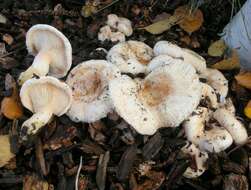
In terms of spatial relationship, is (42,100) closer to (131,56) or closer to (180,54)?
(131,56)

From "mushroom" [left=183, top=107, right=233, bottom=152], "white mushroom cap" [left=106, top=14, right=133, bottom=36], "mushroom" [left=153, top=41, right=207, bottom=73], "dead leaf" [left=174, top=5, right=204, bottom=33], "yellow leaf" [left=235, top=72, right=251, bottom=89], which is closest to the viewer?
"mushroom" [left=183, top=107, right=233, bottom=152]

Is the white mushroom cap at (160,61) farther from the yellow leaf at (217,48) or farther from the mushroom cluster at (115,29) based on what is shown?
the yellow leaf at (217,48)

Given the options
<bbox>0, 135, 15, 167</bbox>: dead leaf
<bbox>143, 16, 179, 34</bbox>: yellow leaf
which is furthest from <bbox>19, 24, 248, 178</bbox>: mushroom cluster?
<bbox>143, 16, 179, 34</bbox>: yellow leaf

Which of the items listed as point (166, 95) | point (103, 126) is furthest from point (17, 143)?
point (166, 95)

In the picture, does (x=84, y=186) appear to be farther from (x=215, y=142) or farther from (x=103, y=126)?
(x=215, y=142)

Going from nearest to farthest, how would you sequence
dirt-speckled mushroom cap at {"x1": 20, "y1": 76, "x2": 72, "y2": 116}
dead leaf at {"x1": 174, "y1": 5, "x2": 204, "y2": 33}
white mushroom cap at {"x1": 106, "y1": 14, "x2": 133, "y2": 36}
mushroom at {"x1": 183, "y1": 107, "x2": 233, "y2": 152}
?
dirt-speckled mushroom cap at {"x1": 20, "y1": 76, "x2": 72, "y2": 116} → mushroom at {"x1": 183, "y1": 107, "x2": 233, "y2": 152} → white mushroom cap at {"x1": 106, "y1": 14, "x2": 133, "y2": 36} → dead leaf at {"x1": 174, "y1": 5, "x2": 204, "y2": 33}

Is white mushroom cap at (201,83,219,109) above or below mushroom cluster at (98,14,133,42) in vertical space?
below

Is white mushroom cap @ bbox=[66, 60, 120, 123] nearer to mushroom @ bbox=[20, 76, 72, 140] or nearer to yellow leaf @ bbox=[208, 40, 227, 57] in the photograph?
mushroom @ bbox=[20, 76, 72, 140]

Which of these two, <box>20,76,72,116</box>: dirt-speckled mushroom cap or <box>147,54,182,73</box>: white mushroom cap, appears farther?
<box>147,54,182,73</box>: white mushroom cap

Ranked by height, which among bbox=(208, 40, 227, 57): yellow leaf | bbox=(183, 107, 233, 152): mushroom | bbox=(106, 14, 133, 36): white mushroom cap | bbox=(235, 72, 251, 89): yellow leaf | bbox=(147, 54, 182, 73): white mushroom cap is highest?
bbox=(106, 14, 133, 36): white mushroom cap
